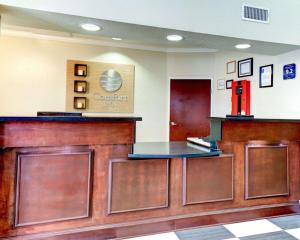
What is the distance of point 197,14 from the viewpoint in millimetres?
2547

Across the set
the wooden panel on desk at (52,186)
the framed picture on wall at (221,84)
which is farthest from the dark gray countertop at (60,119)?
the framed picture on wall at (221,84)

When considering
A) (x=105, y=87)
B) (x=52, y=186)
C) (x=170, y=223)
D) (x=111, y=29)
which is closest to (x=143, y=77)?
(x=105, y=87)

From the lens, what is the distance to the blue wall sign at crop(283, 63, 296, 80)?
10.4 feet

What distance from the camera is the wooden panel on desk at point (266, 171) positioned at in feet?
8.71

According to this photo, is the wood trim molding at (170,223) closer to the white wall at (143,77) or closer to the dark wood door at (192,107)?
the white wall at (143,77)

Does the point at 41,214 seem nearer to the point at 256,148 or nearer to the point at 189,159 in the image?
the point at 189,159

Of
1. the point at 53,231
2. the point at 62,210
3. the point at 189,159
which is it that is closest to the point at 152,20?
the point at 189,159

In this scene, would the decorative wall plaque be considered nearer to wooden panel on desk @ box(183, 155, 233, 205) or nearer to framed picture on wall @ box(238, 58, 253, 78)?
framed picture on wall @ box(238, 58, 253, 78)

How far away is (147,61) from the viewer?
16.5ft

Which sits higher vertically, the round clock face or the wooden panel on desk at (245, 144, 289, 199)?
the round clock face

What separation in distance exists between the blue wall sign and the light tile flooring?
180 cm

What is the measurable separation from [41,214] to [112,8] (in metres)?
1.91

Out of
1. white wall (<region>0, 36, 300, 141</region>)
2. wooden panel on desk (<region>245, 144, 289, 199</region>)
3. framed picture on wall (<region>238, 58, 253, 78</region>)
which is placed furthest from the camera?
framed picture on wall (<region>238, 58, 253, 78</region>)

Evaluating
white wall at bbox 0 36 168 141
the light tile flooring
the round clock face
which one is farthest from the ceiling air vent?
the round clock face
